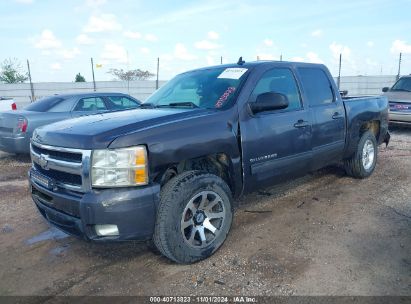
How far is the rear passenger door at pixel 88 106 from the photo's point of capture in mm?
8328

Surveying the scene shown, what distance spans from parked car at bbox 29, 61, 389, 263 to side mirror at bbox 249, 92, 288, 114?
0.01 m

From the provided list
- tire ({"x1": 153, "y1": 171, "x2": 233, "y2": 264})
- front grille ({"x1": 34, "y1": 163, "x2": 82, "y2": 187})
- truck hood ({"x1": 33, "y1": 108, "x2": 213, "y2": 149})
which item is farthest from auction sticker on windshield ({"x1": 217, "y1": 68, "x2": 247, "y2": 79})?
front grille ({"x1": 34, "y1": 163, "x2": 82, "y2": 187})

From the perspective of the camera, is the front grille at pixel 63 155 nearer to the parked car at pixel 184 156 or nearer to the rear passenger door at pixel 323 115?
the parked car at pixel 184 156

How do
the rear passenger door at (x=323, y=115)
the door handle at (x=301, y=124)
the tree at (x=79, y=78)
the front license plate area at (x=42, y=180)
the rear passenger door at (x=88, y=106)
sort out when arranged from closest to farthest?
the front license plate area at (x=42, y=180) < the door handle at (x=301, y=124) < the rear passenger door at (x=323, y=115) < the rear passenger door at (x=88, y=106) < the tree at (x=79, y=78)

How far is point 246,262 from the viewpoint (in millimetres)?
3363

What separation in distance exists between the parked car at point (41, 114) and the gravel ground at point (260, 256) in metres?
2.76

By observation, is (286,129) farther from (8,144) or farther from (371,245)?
(8,144)

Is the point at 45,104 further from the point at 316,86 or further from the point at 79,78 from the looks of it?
the point at 79,78

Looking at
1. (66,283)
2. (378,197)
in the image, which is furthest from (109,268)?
(378,197)

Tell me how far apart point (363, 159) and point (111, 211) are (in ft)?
14.6

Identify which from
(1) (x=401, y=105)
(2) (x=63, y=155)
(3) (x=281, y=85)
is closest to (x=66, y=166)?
(2) (x=63, y=155)

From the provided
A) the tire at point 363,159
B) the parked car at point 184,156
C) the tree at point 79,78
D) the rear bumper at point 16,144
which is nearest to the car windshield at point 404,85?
the tire at point 363,159

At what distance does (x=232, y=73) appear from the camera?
414cm

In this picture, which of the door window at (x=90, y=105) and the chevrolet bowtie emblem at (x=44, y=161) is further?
the door window at (x=90, y=105)
